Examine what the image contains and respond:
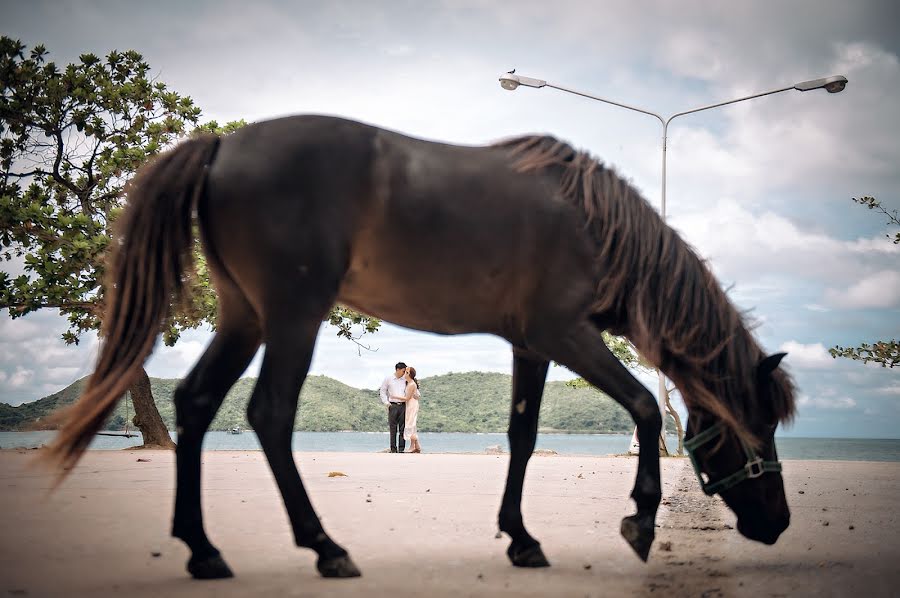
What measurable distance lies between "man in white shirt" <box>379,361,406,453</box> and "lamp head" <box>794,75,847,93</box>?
34.4 feet

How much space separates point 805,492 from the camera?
28.3ft

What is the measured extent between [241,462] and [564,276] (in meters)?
10.1

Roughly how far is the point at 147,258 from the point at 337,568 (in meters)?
1.60

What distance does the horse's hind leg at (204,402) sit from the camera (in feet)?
11.2

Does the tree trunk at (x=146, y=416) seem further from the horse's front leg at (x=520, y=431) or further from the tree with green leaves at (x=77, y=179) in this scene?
the horse's front leg at (x=520, y=431)

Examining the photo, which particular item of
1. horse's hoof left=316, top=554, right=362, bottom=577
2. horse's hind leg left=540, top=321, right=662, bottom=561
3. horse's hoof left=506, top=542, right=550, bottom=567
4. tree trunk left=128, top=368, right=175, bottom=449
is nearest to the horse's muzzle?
horse's hind leg left=540, top=321, right=662, bottom=561

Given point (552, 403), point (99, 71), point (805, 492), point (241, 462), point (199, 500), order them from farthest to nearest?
point (552, 403) < point (99, 71) < point (241, 462) < point (805, 492) < point (199, 500)

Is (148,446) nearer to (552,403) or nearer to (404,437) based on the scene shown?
(404,437)

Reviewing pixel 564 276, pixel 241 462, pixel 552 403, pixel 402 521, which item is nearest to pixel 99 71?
pixel 241 462

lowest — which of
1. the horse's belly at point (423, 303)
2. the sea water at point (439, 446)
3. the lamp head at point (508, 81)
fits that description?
the sea water at point (439, 446)

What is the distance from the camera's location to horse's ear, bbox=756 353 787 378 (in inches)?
153

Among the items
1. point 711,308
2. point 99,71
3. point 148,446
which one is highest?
point 99,71

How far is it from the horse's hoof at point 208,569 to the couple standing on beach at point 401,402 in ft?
45.7

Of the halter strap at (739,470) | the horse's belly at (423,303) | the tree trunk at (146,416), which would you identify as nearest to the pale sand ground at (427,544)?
the halter strap at (739,470)
